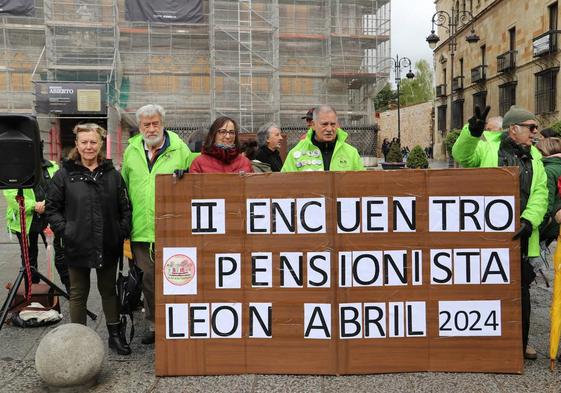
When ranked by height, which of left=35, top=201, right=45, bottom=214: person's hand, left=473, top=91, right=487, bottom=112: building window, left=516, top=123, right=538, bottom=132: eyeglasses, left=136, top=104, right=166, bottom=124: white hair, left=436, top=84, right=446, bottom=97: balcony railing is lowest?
left=35, top=201, right=45, bottom=214: person's hand

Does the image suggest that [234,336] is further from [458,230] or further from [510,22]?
[510,22]

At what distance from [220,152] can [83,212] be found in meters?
1.11

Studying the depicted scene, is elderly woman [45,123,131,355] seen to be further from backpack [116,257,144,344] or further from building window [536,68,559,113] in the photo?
building window [536,68,559,113]

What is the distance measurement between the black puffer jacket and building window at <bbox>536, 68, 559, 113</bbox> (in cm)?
2998

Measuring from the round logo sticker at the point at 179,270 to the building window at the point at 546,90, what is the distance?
98.3 feet

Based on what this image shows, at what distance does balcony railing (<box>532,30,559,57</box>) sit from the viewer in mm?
29828

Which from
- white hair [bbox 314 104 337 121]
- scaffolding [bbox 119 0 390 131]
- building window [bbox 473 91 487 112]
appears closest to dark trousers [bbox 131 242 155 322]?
white hair [bbox 314 104 337 121]

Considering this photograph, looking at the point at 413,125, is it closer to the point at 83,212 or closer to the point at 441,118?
the point at 441,118

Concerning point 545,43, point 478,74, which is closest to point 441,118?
point 478,74

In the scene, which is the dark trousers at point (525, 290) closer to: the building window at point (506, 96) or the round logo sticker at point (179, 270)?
the round logo sticker at point (179, 270)

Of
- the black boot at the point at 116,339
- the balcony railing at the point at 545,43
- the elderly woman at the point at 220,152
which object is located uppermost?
the balcony railing at the point at 545,43

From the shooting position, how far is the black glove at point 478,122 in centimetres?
389

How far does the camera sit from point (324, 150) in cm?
465

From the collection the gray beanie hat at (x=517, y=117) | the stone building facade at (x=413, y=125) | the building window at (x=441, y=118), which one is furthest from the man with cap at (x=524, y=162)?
the stone building facade at (x=413, y=125)
